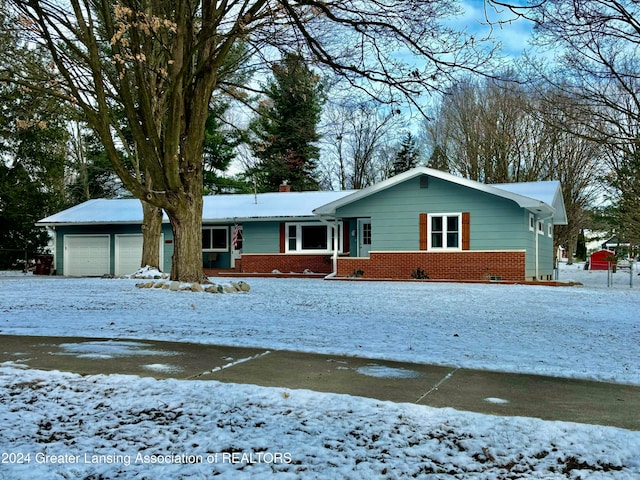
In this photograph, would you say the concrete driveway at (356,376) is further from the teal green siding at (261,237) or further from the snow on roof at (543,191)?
the teal green siding at (261,237)

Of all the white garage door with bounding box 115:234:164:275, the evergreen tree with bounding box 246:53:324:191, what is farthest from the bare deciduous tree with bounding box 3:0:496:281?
the evergreen tree with bounding box 246:53:324:191

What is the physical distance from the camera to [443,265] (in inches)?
789

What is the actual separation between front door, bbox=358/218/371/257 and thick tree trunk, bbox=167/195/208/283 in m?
10.4

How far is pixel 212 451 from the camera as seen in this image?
292cm

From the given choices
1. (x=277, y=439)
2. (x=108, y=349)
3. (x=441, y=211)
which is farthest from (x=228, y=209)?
(x=277, y=439)

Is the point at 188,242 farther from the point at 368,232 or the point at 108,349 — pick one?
the point at 368,232

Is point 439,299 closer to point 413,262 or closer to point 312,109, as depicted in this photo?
point 413,262

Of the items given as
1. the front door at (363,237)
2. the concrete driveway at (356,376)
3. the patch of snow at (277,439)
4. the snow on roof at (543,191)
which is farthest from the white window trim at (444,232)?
the patch of snow at (277,439)

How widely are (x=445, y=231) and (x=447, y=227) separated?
0.17 meters

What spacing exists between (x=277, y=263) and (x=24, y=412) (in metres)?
20.5

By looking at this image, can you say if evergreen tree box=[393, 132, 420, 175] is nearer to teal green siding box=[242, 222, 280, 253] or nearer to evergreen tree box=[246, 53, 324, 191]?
evergreen tree box=[246, 53, 324, 191]

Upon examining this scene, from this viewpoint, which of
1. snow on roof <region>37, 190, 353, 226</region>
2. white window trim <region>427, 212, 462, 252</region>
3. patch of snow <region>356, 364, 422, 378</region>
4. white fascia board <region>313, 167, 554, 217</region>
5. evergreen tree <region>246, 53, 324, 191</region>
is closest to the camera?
patch of snow <region>356, 364, 422, 378</region>

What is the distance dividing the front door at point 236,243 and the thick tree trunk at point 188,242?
1077 cm

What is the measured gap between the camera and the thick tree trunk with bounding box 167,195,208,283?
1368 centimetres
